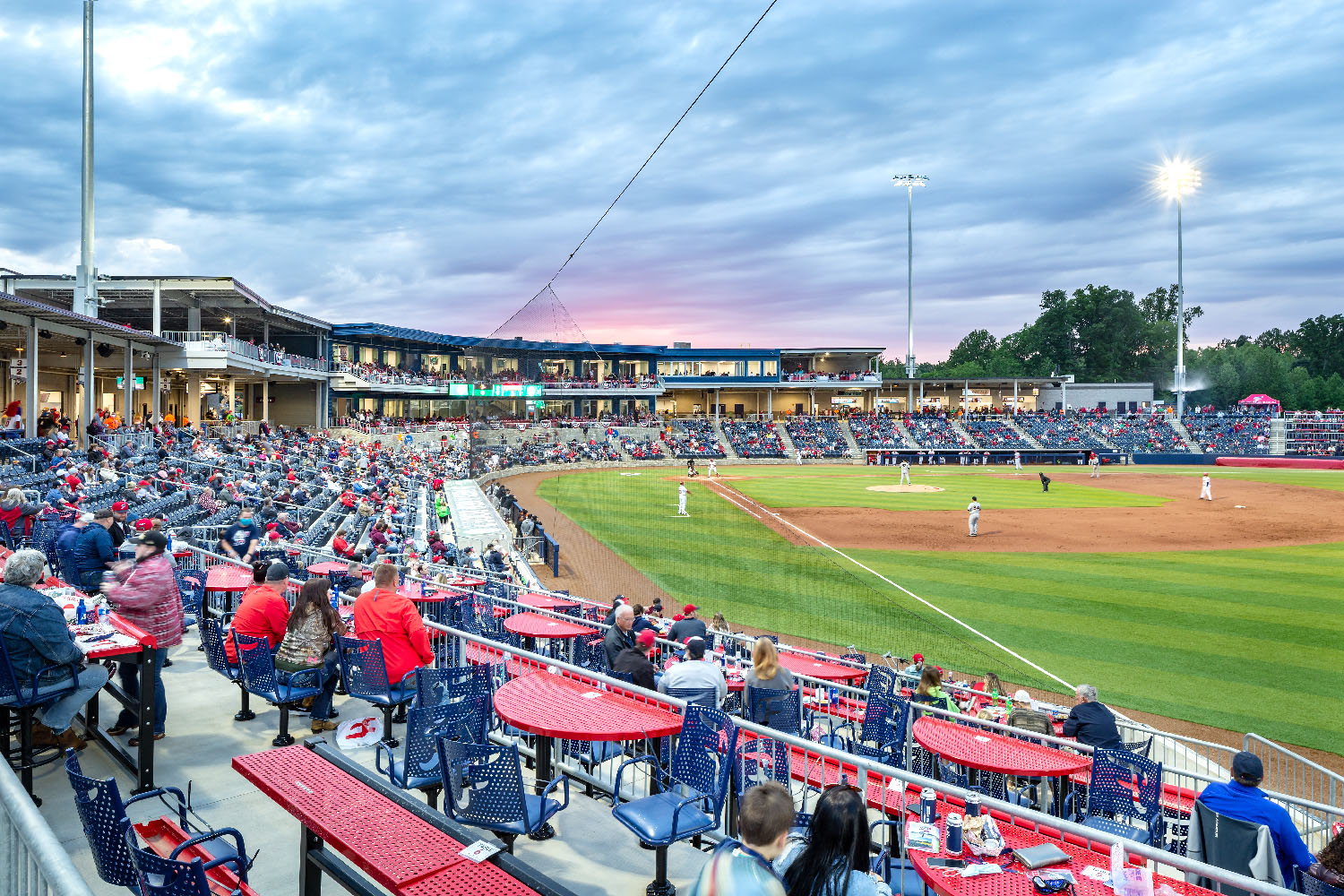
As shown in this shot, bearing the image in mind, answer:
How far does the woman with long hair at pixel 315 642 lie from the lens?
6984mm

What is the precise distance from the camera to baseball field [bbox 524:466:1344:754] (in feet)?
49.2

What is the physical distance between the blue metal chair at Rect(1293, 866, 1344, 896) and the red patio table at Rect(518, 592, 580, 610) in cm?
1058

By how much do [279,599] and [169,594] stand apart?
94 cm

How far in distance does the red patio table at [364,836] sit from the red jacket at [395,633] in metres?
1.85

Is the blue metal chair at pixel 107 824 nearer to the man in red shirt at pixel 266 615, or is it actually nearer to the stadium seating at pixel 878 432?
the man in red shirt at pixel 266 615

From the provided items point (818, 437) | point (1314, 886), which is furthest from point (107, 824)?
point (818, 437)

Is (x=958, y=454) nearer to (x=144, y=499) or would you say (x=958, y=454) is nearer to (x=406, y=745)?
(x=144, y=499)

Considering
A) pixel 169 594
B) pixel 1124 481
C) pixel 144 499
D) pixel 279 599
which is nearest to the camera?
pixel 169 594

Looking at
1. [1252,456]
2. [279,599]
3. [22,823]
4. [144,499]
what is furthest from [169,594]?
[1252,456]

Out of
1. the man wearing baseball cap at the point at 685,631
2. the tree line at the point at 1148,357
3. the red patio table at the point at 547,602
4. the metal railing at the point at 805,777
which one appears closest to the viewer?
the metal railing at the point at 805,777

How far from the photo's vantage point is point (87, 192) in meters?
27.4

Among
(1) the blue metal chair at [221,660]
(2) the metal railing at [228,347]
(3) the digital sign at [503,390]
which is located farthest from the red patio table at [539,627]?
(2) the metal railing at [228,347]

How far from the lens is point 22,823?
8.09 feet

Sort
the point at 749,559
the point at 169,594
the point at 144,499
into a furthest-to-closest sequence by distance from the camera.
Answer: the point at 749,559 → the point at 144,499 → the point at 169,594
